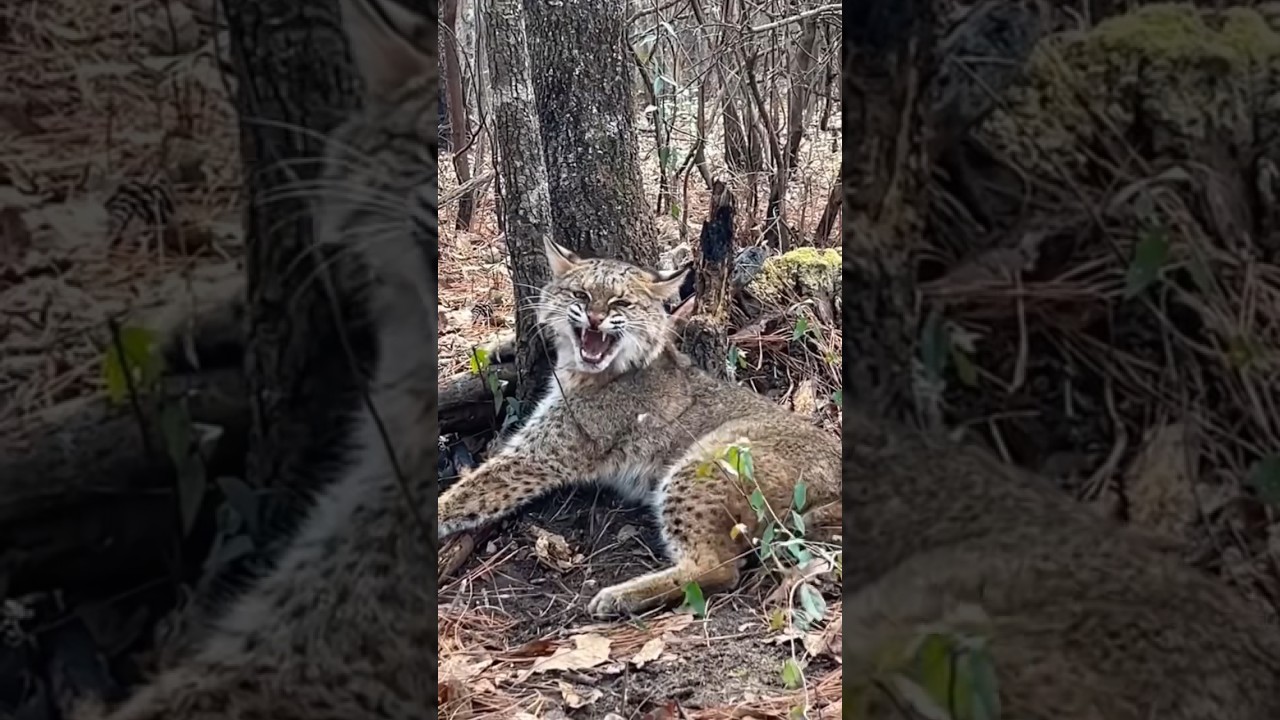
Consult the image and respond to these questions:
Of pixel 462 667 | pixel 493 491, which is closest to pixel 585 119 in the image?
pixel 493 491

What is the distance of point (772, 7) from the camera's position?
4234 millimetres

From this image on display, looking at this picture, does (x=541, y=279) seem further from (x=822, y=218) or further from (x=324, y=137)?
(x=324, y=137)

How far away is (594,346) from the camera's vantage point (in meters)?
3.11

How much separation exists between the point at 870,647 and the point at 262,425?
680mm

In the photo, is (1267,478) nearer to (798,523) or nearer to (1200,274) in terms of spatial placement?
(1200,274)

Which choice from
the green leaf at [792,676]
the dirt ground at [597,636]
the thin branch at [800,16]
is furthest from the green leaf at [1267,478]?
the thin branch at [800,16]

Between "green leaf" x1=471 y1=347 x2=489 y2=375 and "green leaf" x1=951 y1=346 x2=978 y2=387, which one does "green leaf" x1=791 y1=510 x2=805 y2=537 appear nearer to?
"green leaf" x1=471 y1=347 x2=489 y2=375

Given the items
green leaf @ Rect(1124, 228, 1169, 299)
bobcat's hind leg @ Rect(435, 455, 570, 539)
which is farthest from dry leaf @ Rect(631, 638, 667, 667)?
green leaf @ Rect(1124, 228, 1169, 299)

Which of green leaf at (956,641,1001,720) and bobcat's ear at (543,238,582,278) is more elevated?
bobcat's ear at (543,238,582,278)

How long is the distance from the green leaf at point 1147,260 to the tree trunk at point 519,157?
86.9 inches

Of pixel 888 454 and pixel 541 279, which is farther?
pixel 541 279

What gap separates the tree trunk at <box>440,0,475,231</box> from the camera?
13.8 ft

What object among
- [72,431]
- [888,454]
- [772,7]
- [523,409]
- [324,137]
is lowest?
[523,409]

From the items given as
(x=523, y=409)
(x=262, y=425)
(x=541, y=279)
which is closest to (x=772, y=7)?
(x=541, y=279)
